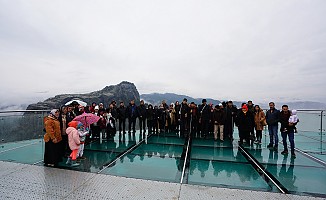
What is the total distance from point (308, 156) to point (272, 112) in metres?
2.22

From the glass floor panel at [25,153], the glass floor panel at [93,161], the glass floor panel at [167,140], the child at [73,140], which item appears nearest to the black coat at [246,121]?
the glass floor panel at [167,140]

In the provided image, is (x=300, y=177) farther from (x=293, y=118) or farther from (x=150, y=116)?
(x=150, y=116)

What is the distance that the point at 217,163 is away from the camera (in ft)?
20.4

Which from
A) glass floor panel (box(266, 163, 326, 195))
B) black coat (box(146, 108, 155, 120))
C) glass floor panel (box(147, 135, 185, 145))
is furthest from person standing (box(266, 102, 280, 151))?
black coat (box(146, 108, 155, 120))

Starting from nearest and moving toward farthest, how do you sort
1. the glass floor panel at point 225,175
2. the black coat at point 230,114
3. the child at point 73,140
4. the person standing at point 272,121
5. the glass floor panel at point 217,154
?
the glass floor panel at point 225,175 → the child at point 73,140 → the glass floor panel at point 217,154 → the person standing at point 272,121 → the black coat at point 230,114

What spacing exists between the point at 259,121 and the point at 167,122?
4740 millimetres

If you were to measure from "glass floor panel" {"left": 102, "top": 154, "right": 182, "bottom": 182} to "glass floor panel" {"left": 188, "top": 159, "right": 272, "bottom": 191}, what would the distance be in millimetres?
452

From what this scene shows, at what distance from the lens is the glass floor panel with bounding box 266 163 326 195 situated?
454cm

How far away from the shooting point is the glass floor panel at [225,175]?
479cm

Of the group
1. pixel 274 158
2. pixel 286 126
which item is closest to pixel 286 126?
pixel 286 126

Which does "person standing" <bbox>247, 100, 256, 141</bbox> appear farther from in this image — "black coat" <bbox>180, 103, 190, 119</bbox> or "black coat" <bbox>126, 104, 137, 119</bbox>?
"black coat" <bbox>126, 104, 137, 119</bbox>

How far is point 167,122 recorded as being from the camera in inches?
464

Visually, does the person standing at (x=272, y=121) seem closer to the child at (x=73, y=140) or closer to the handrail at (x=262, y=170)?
the handrail at (x=262, y=170)

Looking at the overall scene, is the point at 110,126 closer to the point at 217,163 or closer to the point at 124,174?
the point at 124,174
